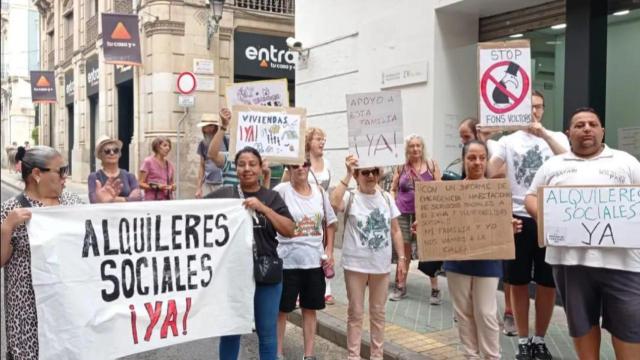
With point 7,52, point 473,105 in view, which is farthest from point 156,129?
point 7,52

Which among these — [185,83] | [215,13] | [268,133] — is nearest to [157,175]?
[268,133]

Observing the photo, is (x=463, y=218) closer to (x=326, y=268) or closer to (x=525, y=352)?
(x=326, y=268)

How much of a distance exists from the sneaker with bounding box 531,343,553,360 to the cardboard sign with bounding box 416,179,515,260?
1147 millimetres

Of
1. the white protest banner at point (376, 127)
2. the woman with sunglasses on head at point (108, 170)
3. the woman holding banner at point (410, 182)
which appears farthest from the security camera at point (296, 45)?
the white protest banner at point (376, 127)

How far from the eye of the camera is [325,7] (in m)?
9.99

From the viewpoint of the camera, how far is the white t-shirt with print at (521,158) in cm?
476

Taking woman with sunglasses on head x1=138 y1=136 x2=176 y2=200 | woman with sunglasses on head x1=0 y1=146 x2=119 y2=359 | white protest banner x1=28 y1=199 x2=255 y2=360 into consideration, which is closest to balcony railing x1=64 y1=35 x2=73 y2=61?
woman with sunglasses on head x1=138 y1=136 x2=176 y2=200

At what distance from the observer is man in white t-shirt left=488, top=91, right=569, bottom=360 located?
15.5ft

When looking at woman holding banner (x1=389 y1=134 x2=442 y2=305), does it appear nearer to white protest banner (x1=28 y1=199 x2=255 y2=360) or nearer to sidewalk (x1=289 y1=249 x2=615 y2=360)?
sidewalk (x1=289 y1=249 x2=615 y2=360)

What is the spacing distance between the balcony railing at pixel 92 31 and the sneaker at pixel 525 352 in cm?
2247

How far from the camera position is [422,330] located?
5.45m

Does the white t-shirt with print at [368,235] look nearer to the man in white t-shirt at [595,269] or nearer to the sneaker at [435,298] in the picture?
the man in white t-shirt at [595,269]

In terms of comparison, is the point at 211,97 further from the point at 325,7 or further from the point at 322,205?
the point at 322,205

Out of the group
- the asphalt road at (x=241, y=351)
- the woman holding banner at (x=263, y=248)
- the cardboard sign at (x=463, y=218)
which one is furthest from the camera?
the asphalt road at (x=241, y=351)
